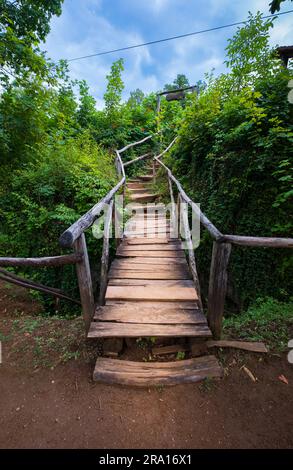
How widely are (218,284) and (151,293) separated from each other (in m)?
0.87

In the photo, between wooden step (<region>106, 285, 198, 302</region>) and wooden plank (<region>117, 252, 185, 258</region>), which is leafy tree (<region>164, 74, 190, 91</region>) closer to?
wooden plank (<region>117, 252, 185, 258</region>)

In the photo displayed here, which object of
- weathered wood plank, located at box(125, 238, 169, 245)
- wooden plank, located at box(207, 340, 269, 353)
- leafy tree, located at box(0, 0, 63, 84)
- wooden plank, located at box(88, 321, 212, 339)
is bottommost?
wooden plank, located at box(207, 340, 269, 353)

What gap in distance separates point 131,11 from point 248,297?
1355 cm

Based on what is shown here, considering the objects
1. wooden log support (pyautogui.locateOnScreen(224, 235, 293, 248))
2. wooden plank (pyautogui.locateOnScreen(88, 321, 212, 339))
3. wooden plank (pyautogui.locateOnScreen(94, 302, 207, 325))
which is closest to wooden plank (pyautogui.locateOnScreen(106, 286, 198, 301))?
wooden plank (pyautogui.locateOnScreen(94, 302, 207, 325))

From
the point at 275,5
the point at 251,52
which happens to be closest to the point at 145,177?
the point at 251,52

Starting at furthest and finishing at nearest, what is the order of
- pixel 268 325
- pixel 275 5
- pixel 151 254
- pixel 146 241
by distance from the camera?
1. pixel 146 241
2. pixel 151 254
3. pixel 268 325
4. pixel 275 5

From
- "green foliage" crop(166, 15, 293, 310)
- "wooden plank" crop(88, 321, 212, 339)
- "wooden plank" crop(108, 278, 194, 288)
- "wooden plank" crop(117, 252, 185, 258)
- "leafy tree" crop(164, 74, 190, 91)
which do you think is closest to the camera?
"wooden plank" crop(88, 321, 212, 339)

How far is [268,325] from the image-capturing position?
2.31 metres

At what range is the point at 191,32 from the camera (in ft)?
24.5

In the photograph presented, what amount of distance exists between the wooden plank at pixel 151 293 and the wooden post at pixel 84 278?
1.03ft

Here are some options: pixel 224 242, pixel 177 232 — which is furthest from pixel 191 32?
pixel 224 242

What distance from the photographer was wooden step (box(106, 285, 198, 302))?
243cm

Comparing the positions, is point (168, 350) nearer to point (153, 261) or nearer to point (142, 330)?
point (142, 330)
